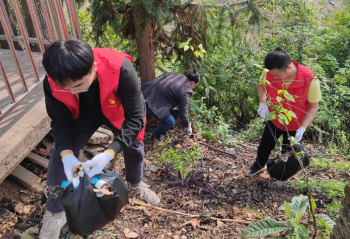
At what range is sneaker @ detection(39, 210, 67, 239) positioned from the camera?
7.82 feet

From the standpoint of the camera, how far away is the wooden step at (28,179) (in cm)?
285

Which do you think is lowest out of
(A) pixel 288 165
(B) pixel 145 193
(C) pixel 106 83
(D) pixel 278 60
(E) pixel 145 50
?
(B) pixel 145 193

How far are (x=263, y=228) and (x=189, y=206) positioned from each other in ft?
2.87

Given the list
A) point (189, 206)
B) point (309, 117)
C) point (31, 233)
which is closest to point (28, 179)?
point (31, 233)

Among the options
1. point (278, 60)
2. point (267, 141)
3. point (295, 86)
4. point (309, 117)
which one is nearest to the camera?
point (278, 60)

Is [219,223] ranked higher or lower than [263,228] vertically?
lower

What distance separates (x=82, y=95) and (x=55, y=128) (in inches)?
13.4

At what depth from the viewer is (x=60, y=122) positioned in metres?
2.30

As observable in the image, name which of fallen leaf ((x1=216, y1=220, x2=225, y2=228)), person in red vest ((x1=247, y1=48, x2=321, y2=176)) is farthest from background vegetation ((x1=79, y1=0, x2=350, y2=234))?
fallen leaf ((x1=216, y1=220, x2=225, y2=228))

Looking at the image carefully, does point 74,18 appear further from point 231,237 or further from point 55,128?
point 231,237

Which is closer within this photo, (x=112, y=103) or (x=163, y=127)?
(x=112, y=103)

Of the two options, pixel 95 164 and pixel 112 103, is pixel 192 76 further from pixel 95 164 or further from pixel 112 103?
pixel 95 164

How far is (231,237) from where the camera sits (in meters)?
2.56

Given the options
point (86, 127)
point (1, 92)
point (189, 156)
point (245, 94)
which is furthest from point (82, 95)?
point (245, 94)
